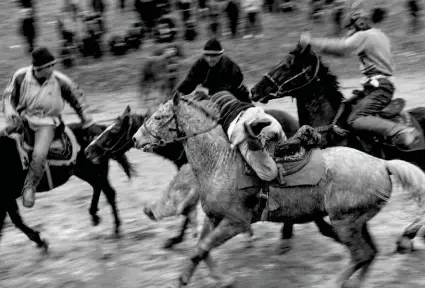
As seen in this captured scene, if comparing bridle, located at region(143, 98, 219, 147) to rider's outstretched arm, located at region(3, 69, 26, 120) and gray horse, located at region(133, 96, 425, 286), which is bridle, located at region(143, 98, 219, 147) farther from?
rider's outstretched arm, located at region(3, 69, 26, 120)

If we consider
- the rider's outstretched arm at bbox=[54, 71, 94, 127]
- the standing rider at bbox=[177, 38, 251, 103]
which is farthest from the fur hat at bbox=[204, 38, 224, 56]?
the rider's outstretched arm at bbox=[54, 71, 94, 127]

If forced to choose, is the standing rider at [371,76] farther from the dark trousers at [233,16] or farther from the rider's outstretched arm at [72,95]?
the dark trousers at [233,16]

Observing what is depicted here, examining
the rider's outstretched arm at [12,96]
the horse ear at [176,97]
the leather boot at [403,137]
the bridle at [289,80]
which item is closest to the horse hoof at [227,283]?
the horse ear at [176,97]

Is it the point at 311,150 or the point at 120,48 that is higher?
the point at 311,150

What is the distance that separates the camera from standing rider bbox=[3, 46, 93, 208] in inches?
346

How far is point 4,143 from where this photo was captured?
29.7 ft

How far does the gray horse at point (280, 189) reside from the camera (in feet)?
23.2

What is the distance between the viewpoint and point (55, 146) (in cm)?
924

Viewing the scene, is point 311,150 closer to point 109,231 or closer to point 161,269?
point 161,269

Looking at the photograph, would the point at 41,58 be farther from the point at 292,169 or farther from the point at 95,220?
the point at 292,169

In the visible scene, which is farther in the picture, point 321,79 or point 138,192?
point 138,192

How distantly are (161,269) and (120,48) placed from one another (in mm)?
13887

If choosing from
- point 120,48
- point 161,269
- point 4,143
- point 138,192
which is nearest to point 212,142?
point 161,269

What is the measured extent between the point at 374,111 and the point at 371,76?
471 millimetres
